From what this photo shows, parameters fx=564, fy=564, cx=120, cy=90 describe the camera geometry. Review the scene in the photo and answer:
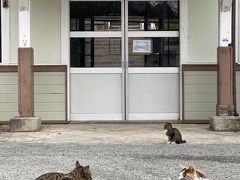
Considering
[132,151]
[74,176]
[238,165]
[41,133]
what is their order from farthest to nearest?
1. [41,133]
2. [132,151]
3. [238,165]
4. [74,176]

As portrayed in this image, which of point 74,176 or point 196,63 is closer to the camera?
point 74,176

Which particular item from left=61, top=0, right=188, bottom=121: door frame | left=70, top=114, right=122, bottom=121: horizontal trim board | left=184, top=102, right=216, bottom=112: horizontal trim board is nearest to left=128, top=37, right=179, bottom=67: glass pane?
left=61, top=0, right=188, bottom=121: door frame

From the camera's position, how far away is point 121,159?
8547 mm

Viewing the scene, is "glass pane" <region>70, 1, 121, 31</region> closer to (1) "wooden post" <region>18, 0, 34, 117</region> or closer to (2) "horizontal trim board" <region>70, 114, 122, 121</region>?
(1) "wooden post" <region>18, 0, 34, 117</region>

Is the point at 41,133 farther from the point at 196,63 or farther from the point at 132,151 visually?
the point at 196,63

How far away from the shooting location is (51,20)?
1269 cm

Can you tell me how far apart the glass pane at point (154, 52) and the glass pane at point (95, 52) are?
0.34 m

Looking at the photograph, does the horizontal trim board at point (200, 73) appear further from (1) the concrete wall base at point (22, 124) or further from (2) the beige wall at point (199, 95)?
(1) the concrete wall base at point (22, 124)

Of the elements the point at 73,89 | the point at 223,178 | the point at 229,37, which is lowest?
the point at 223,178

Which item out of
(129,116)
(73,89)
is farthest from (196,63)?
(73,89)

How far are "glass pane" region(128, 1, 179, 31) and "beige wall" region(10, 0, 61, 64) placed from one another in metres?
1.67

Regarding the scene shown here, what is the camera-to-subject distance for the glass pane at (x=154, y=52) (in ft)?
42.2

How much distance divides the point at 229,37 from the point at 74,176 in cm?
697

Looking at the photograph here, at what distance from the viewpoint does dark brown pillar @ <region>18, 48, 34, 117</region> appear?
1138cm
